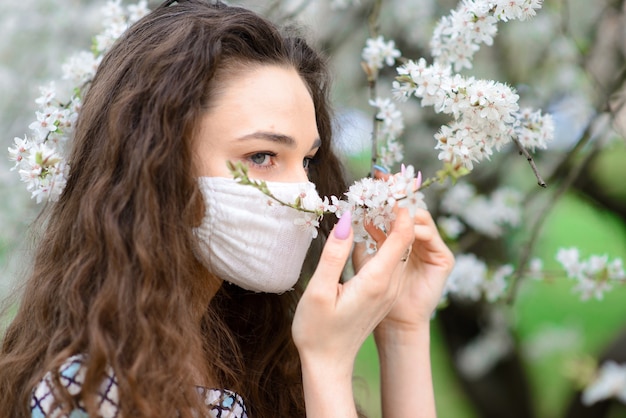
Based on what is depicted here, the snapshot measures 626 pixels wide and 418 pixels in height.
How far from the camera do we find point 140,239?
1.41m

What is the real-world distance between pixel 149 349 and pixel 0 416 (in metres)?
0.36

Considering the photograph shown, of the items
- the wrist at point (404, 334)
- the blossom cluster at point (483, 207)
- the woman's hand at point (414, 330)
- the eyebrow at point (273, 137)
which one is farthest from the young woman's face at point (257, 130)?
the blossom cluster at point (483, 207)

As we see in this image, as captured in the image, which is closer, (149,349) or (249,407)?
(149,349)

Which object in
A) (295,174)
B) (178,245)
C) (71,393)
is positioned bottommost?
(71,393)

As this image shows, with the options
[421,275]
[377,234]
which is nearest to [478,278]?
[421,275]

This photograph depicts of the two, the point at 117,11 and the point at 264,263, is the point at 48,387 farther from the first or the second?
the point at 117,11

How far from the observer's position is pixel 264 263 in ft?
4.99

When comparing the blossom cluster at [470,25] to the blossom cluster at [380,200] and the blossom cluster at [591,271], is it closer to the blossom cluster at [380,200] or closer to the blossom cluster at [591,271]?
the blossom cluster at [380,200]

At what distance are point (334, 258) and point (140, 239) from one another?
13.9 inches

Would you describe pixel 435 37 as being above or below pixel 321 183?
above

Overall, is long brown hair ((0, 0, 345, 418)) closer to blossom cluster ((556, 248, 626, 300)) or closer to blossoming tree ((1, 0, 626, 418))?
blossoming tree ((1, 0, 626, 418))

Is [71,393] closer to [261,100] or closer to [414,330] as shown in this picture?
[261,100]

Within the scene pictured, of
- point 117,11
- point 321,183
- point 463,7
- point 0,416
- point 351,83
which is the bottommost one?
point 0,416

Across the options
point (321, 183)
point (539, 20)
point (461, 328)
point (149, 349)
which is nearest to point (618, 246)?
point (461, 328)
